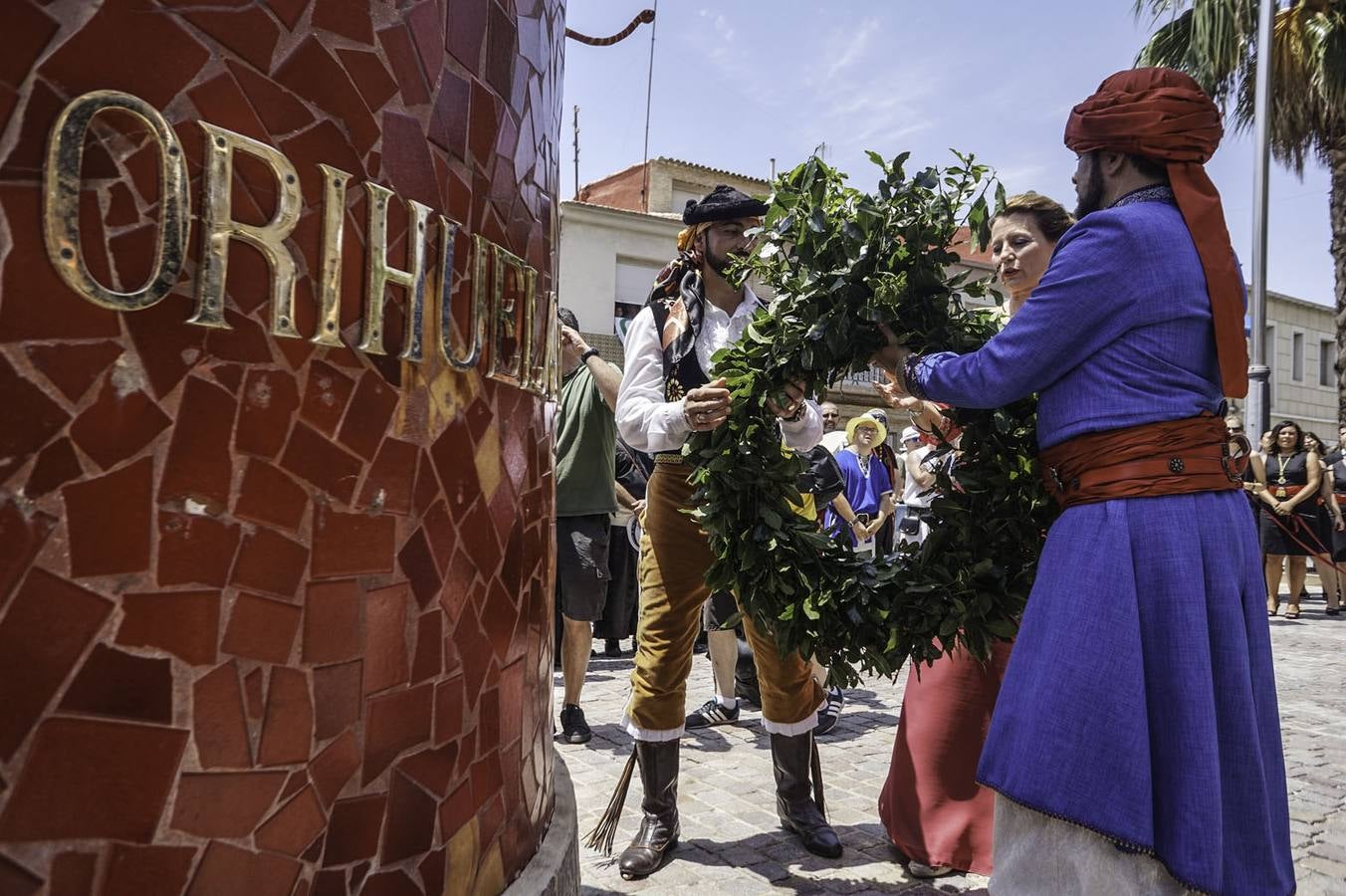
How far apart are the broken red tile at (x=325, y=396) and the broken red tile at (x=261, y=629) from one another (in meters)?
0.28

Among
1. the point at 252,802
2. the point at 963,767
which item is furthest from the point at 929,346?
the point at 252,802

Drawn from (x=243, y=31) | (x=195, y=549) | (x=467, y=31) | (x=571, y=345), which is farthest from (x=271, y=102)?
(x=571, y=345)

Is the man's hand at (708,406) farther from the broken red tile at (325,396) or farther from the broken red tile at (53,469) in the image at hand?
the broken red tile at (53,469)

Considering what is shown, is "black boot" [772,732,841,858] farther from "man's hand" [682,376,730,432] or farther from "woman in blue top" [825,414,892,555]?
"woman in blue top" [825,414,892,555]

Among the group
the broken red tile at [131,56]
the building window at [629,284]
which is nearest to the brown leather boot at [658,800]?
the broken red tile at [131,56]

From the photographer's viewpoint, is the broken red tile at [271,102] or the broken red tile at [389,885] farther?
the broken red tile at [389,885]

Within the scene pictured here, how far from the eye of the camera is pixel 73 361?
1.27 metres

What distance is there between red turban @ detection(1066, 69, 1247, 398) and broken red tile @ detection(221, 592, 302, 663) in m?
2.18

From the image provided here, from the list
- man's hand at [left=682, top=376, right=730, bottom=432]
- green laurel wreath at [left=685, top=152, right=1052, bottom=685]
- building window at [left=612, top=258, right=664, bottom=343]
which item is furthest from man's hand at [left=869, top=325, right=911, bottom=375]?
building window at [left=612, top=258, right=664, bottom=343]

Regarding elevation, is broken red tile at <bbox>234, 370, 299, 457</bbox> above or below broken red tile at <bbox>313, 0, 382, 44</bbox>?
below

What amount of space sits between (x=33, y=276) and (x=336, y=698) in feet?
2.50

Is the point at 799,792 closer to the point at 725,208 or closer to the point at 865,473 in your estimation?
the point at 725,208

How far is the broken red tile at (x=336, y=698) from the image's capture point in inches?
61.8

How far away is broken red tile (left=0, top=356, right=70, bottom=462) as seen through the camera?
1.22 m
